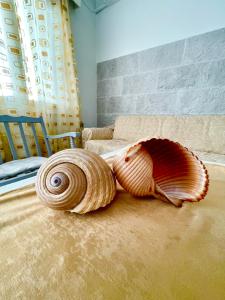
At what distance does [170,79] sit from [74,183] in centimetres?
177

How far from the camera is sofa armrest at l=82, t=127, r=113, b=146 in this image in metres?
1.74

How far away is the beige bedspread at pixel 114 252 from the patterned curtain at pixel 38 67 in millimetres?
1216

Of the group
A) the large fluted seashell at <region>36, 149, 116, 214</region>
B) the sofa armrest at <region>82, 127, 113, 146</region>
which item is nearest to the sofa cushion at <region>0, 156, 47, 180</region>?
the large fluted seashell at <region>36, 149, 116, 214</region>

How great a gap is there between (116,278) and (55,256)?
9 cm

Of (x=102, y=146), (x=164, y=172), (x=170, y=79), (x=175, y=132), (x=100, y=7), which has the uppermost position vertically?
(x=100, y=7)

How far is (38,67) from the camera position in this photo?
141 centimetres

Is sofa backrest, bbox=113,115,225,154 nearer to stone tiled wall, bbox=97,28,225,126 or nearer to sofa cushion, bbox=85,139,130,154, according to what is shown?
stone tiled wall, bbox=97,28,225,126

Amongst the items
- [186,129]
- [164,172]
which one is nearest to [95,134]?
[186,129]

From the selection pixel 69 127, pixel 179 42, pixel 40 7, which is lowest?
pixel 69 127

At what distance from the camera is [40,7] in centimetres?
138

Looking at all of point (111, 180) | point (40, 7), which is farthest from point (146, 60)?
point (111, 180)

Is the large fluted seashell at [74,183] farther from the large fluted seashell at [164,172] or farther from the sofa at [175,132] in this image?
the sofa at [175,132]

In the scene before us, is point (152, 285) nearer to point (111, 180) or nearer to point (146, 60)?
point (111, 180)

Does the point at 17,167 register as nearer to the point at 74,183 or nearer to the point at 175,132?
the point at 74,183
